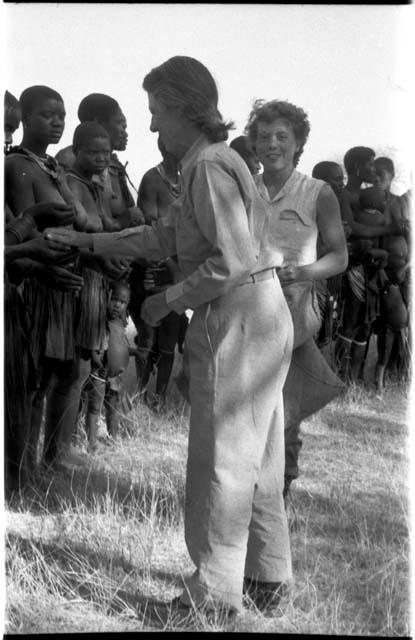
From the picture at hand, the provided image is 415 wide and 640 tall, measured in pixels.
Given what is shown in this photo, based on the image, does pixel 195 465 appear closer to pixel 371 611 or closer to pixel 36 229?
pixel 371 611

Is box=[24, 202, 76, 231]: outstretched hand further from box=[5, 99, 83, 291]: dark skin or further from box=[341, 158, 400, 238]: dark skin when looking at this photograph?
box=[341, 158, 400, 238]: dark skin

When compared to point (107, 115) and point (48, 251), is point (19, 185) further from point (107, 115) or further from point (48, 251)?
point (107, 115)

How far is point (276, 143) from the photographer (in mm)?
4566

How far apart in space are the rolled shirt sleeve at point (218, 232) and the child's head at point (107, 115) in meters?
1.58

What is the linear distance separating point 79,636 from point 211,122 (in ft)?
5.60

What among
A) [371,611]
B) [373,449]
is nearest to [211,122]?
[371,611]

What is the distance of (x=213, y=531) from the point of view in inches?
137

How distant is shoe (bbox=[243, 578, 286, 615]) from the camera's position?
12.0ft

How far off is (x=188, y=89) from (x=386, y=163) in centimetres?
290

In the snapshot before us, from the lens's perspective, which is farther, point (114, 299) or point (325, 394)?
point (114, 299)

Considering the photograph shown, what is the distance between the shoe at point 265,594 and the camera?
3670 millimetres

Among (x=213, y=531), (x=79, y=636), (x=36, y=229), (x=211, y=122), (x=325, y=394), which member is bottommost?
(x=79, y=636)

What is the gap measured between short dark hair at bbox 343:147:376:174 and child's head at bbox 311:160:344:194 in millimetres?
57

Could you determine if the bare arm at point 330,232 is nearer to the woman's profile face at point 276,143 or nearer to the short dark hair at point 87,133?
the woman's profile face at point 276,143
